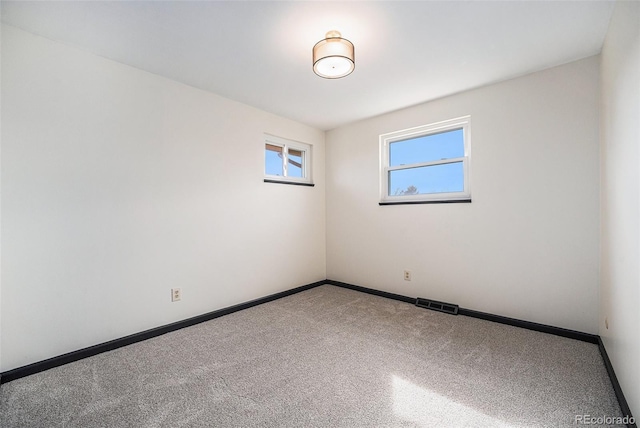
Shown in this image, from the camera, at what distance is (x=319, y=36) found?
6.32 ft

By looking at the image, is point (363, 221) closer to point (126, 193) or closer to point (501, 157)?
point (501, 157)

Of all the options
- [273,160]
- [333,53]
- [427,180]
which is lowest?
[427,180]

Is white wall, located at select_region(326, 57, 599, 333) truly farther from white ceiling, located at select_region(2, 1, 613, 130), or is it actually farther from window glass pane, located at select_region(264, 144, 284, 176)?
window glass pane, located at select_region(264, 144, 284, 176)

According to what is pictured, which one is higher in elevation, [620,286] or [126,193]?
[126,193]

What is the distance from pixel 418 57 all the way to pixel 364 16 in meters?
0.69

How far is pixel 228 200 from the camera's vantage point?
299 centimetres

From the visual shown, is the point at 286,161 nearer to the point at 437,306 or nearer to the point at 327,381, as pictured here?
the point at 437,306

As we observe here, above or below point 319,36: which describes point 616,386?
below

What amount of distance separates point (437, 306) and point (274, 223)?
2132mm

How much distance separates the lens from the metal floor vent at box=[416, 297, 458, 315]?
9.49 ft

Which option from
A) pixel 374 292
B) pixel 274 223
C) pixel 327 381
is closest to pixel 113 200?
pixel 274 223

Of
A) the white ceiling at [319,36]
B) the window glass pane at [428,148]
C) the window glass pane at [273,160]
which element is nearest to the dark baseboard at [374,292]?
the window glass pane at [428,148]

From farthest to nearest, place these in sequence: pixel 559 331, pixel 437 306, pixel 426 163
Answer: pixel 426 163 → pixel 437 306 → pixel 559 331

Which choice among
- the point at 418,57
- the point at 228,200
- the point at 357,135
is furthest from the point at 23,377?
the point at 357,135
